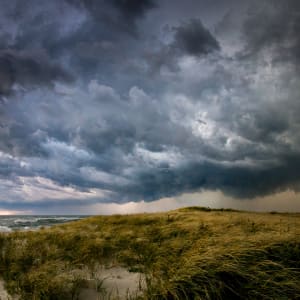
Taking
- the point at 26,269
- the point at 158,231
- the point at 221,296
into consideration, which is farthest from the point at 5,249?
the point at 221,296

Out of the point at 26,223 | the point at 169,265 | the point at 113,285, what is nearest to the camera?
the point at 169,265

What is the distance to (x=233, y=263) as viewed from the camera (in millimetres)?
4609

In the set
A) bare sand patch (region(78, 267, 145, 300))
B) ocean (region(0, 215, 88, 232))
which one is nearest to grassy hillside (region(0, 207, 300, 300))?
bare sand patch (region(78, 267, 145, 300))

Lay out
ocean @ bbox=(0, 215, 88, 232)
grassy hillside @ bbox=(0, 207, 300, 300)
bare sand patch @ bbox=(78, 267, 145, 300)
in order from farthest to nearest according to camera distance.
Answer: ocean @ bbox=(0, 215, 88, 232) → bare sand patch @ bbox=(78, 267, 145, 300) → grassy hillside @ bbox=(0, 207, 300, 300)

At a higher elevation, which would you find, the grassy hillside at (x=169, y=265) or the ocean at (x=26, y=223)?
the grassy hillside at (x=169, y=265)

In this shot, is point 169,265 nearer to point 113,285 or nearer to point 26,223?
point 113,285

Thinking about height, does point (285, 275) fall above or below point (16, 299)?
above

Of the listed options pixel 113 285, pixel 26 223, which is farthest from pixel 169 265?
pixel 26 223

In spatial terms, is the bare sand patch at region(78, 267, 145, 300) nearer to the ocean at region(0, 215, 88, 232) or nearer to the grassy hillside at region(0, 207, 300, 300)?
the grassy hillside at region(0, 207, 300, 300)

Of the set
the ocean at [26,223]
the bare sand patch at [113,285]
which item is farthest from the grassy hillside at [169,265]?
the ocean at [26,223]

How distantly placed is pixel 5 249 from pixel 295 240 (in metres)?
7.30

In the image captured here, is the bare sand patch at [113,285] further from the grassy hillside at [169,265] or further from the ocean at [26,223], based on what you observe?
the ocean at [26,223]

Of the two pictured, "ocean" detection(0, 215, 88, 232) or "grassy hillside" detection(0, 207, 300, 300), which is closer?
"grassy hillside" detection(0, 207, 300, 300)

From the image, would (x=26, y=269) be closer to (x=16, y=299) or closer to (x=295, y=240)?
(x=16, y=299)
